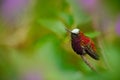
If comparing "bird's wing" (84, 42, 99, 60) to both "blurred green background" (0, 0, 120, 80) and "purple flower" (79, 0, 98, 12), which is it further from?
"purple flower" (79, 0, 98, 12)

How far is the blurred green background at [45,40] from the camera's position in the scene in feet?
3.56

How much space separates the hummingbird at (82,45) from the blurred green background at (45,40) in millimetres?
12

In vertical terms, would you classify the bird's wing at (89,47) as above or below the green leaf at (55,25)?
below

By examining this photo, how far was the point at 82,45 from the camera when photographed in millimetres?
1098

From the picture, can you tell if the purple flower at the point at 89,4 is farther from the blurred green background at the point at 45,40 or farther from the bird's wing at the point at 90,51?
the bird's wing at the point at 90,51

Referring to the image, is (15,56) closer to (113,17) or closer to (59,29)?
(59,29)

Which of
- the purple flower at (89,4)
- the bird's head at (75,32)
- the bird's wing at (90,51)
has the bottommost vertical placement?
the bird's wing at (90,51)

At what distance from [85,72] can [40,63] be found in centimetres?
15

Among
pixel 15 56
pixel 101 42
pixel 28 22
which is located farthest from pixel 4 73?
pixel 101 42

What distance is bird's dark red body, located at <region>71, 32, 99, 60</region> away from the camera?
1.09m

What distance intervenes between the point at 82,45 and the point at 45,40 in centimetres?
13

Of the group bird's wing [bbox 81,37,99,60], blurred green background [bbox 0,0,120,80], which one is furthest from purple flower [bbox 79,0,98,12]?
bird's wing [bbox 81,37,99,60]

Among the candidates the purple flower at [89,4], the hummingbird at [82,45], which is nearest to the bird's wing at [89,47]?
the hummingbird at [82,45]

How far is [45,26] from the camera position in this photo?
42.9 inches
